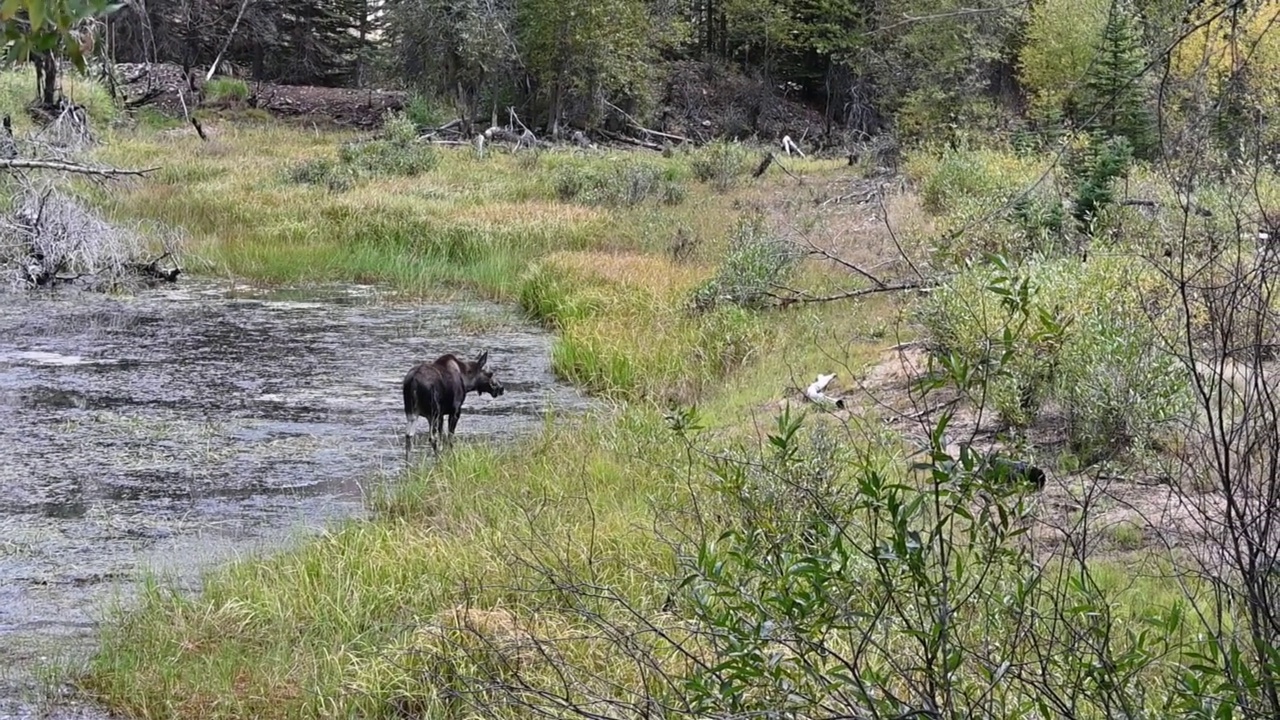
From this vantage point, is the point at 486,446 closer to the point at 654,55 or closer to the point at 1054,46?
the point at 1054,46

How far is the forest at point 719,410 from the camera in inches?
118

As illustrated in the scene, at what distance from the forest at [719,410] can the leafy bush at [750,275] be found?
1.8 inches

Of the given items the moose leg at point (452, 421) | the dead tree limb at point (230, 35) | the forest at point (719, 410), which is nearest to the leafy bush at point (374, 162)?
the forest at point (719, 410)

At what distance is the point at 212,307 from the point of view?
626 inches

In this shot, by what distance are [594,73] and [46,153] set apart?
25.1 metres

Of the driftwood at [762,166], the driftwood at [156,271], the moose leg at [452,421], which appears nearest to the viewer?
the moose leg at [452,421]

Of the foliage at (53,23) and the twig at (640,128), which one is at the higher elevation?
the foliage at (53,23)

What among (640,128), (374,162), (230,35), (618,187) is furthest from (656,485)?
(640,128)

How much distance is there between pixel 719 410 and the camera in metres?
9.48

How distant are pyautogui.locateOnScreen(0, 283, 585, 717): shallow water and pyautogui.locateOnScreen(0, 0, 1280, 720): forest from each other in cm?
9

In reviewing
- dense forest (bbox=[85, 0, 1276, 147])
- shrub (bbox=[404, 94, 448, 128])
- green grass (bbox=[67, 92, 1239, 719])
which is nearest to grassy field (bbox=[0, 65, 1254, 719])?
green grass (bbox=[67, 92, 1239, 719])

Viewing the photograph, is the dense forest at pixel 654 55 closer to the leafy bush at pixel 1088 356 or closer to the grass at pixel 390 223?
the grass at pixel 390 223

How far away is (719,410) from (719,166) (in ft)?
60.4

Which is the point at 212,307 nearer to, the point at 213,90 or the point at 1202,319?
the point at 1202,319
